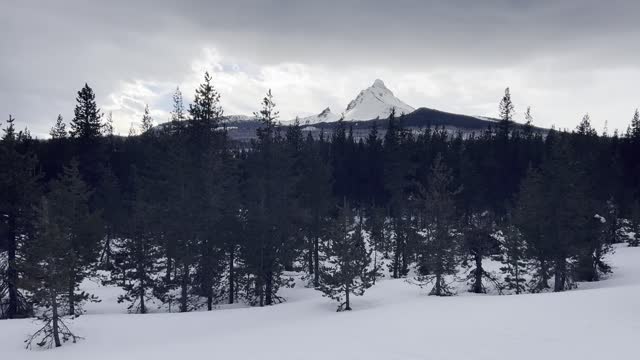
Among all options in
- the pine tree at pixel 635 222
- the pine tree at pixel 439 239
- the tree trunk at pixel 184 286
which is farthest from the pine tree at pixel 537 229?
the tree trunk at pixel 184 286

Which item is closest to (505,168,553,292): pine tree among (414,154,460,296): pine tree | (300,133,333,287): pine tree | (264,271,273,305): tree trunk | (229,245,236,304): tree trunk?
(414,154,460,296): pine tree

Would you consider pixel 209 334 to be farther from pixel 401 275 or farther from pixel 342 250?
pixel 401 275

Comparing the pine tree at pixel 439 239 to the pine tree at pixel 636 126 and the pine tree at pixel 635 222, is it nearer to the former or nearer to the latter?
the pine tree at pixel 635 222

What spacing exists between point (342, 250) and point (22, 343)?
17257mm

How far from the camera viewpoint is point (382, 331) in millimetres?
18000

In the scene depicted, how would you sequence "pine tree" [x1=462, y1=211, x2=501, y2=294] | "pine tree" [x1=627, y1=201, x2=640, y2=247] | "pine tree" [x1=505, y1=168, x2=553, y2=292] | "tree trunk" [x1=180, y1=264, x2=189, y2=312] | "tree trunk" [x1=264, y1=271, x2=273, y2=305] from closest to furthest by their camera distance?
"pine tree" [x1=505, y1=168, x2=553, y2=292] → "tree trunk" [x1=180, y1=264, x2=189, y2=312] → "pine tree" [x1=462, y1=211, x2=501, y2=294] → "tree trunk" [x1=264, y1=271, x2=273, y2=305] → "pine tree" [x1=627, y1=201, x2=640, y2=247]

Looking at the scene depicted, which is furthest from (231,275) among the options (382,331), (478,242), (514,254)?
(514,254)

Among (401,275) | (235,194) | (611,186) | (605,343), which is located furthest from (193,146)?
(611,186)

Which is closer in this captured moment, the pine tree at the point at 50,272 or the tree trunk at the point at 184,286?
the pine tree at the point at 50,272

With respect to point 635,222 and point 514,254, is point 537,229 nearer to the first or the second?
point 514,254

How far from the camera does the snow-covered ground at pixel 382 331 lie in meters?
14.1

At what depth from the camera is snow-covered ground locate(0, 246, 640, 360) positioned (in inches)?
556

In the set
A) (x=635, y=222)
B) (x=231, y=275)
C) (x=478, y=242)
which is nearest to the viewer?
(x=478, y=242)

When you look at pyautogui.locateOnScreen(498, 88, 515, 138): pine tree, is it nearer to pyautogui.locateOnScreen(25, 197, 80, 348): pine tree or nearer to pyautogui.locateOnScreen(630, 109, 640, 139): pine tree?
pyautogui.locateOnScreen(630, 109, 640, 139): pine tree
